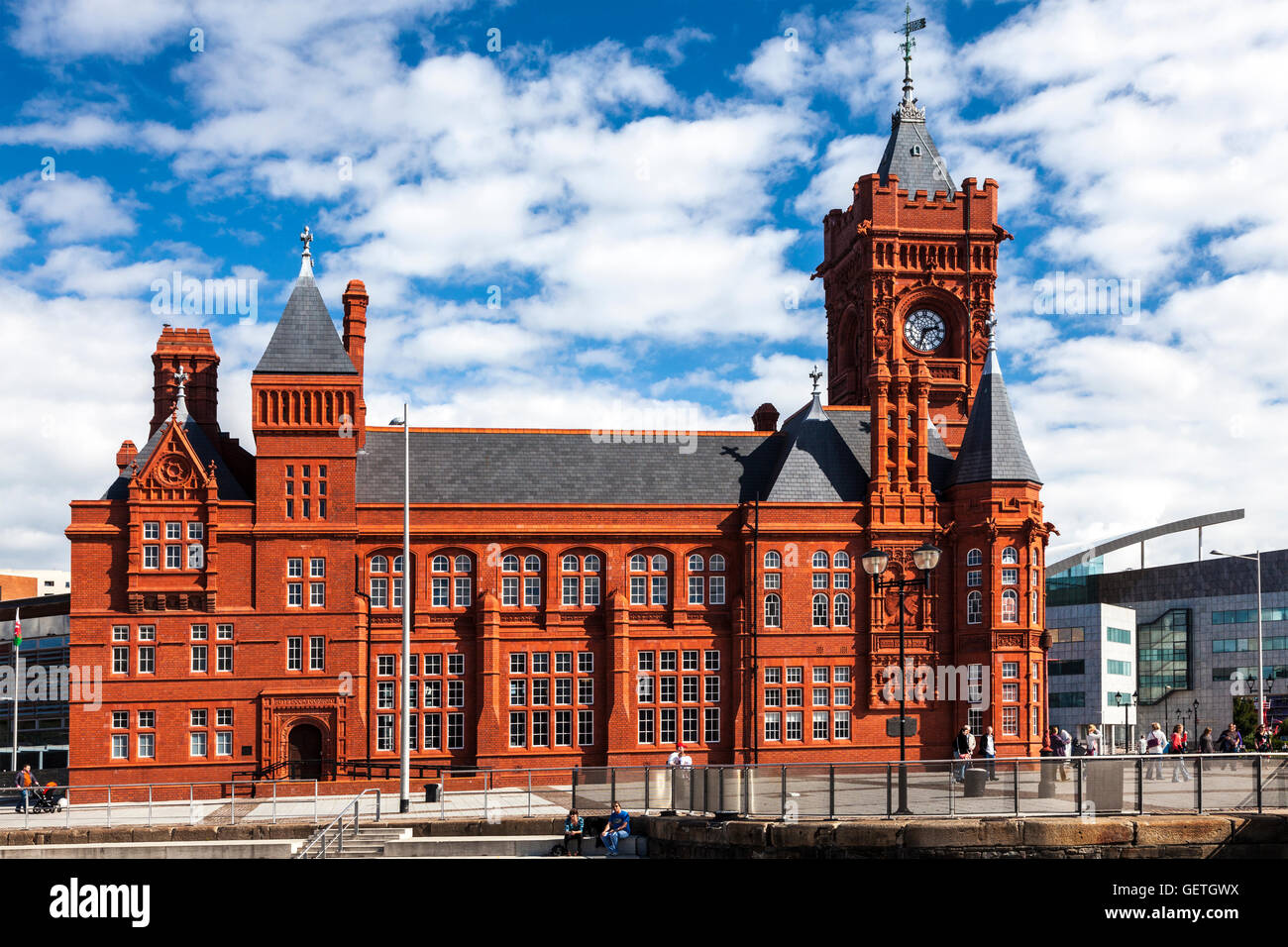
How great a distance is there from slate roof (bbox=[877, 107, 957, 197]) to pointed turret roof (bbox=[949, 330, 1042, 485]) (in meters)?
11.6

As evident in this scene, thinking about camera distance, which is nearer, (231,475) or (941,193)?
(231,475)

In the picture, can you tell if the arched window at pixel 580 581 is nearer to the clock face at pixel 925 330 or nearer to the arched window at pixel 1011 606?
the arched window at pixel 1011 606

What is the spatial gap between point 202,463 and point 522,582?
13742mm

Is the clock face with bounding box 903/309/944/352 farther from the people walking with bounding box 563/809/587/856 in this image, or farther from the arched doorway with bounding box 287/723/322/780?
the people walking with bounding box 563/809/587/856

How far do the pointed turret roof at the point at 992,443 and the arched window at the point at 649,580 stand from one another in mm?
13379

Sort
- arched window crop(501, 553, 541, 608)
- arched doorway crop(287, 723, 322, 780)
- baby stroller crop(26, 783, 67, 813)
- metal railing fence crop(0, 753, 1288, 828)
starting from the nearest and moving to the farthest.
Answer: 1. metal railing fence crop(0, 753, 1288, 828)
2. baby stroller crop(26, 783, 67, 813)
3. arched doorway crop(287, 723, 322, 780)
4. arched window crop(501, 553, 541, 608)

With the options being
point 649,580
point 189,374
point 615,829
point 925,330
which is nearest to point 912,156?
point 925,330

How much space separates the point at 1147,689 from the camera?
117000 millimetres

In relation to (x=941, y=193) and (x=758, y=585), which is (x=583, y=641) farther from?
(x=941, y=193)

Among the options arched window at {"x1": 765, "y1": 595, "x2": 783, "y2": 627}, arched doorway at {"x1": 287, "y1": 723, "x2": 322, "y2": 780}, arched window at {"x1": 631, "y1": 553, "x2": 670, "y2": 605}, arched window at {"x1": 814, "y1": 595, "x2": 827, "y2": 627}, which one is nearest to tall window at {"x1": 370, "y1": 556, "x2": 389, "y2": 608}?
arched doorway at {"x1": 287, "y1": 723, "x2": 322, "y2": 780}

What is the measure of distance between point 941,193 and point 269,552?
3538cm

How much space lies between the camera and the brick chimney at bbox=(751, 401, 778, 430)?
66250 millimetres
